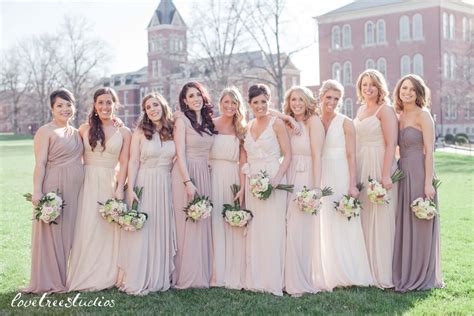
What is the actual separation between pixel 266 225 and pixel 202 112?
1681 millimetres

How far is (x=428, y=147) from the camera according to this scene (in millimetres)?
7414

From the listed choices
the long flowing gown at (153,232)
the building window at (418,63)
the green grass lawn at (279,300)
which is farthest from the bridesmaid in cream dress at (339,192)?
the building window at (418,63)

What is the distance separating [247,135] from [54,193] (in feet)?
8.16

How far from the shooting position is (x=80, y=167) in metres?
7.42

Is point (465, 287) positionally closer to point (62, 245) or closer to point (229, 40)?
point (62, 245)

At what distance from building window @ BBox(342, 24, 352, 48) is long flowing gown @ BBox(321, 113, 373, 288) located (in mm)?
59318

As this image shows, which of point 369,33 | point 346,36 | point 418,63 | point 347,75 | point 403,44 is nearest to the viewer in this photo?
point 418,63

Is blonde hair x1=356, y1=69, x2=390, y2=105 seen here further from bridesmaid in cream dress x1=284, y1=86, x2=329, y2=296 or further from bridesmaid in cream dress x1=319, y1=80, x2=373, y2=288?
bridesmaid in cream dress x1=284, y1=86, x2=329, y2=296

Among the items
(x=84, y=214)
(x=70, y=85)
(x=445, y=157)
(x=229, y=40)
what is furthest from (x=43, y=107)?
(x=84, y=214)

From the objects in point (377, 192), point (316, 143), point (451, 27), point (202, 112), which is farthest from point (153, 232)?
point (451, 27)

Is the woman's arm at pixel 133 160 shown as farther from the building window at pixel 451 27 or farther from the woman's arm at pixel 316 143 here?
the building window at pixel 451 27

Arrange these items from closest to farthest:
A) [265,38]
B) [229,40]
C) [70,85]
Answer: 1. [265,38]
2. [229,40]
3. [70,85]

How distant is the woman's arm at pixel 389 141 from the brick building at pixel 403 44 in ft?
170

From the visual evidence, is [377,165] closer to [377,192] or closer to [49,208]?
[377,192]
